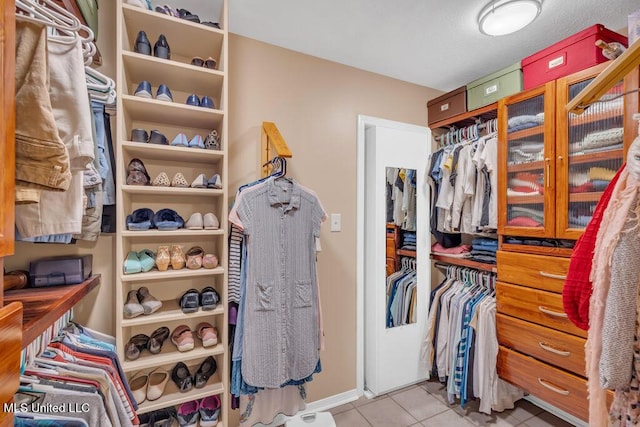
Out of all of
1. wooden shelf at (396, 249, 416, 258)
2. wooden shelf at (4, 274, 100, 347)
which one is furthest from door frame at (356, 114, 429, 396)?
wooden shelf at (4, 274, 100, 347)

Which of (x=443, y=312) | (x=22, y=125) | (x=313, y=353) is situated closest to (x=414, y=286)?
(x=443, y=312)

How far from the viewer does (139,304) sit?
131 centimetres

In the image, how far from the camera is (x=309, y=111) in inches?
76.3

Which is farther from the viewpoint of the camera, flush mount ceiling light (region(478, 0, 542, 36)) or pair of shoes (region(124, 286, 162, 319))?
flush mount ceiling light (region(478, 0, 542, 36))

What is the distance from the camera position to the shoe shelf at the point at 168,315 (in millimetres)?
1240

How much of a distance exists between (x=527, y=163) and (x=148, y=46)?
2.19 metres

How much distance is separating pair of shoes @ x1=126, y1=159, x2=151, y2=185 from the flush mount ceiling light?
1947 millimetres

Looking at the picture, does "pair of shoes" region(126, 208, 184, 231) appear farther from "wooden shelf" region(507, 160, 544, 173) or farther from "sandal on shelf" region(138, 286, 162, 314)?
"wooden shelf" region(507, 160, 544, 173)

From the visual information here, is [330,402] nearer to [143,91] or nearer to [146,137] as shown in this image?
[146,137]

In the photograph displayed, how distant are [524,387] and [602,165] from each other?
4.38ft

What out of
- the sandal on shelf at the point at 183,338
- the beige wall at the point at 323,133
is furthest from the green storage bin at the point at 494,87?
the sandal on shelf at the point at 183,338

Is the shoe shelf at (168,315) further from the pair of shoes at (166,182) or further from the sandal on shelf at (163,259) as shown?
the pair of shoes at (166,182)

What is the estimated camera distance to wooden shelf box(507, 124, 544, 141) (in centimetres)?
167

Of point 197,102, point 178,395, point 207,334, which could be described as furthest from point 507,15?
point 178,395
